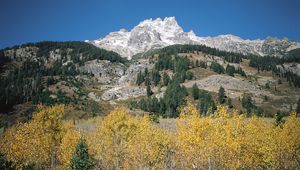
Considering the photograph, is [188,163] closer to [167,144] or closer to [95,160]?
[167,144]

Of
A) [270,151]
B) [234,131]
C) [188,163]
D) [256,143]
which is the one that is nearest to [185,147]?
[188,163]

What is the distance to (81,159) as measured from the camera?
42.2 m

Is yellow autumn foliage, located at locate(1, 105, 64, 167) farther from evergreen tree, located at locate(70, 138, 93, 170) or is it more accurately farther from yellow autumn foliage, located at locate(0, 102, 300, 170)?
evergreen tree, located at locate(70, 138, 93, 170)

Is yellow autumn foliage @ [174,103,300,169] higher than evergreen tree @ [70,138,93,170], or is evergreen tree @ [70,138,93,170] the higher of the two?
yellow autumn foliage @ [174,103,300,169]

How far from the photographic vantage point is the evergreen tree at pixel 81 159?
Answer: 136 ft

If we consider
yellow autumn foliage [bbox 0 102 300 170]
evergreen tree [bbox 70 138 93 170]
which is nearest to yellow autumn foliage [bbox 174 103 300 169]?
yellow autumn foliage [bbox 0 102 300 170]

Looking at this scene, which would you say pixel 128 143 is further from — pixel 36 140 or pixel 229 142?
pixel 229 142

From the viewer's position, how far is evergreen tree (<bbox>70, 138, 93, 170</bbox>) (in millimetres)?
41581

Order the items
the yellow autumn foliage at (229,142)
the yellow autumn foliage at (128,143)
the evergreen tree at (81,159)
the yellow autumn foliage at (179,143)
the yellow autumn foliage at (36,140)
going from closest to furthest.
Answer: the yellow autumn foliage at (229,142) < the yellow autumn foliage at (179,143) < the yellow autumn foliage at (128,143) < the evergreen tree at (81,159) < the yellow autumn foliage at (36,140)

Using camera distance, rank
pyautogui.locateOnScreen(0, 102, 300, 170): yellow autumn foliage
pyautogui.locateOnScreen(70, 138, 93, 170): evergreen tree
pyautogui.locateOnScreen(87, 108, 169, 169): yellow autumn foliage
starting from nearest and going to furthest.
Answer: pyautogui.locateOnScreen(0, 102, 300, 170): yellow autumn foliage, pyautogui.locateOnScreen(87, 108, 169, 169): yellow autumn foliage, pyautogui.locateOnScreen(70, 138, 93, 170): evergreen tree

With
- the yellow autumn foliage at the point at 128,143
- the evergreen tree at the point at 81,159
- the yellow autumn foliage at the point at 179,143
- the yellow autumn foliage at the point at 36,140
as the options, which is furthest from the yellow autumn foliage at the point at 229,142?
the yellow autumn foliage at the point at 36,140

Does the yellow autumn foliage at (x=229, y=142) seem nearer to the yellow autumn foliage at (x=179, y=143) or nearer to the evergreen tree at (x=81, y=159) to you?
the yellow autumn foliage at (x=179, y=143)

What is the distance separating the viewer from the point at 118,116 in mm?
52156

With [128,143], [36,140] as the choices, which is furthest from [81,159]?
[36,140]
